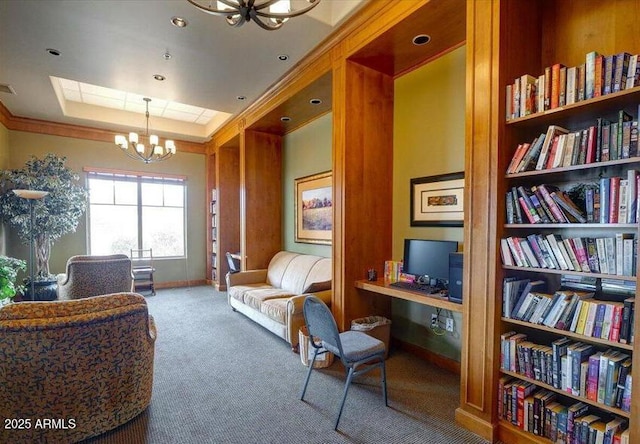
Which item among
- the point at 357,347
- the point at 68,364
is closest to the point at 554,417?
the point at 357,347

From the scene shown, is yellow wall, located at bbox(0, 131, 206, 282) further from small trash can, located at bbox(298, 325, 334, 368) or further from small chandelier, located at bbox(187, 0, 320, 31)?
small chandelier, located at bbox(187, 0, 320, 31)

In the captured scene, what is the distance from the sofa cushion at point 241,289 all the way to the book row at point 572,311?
3.47m

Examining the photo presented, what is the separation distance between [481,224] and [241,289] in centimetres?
358

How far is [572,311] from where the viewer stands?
1755mm

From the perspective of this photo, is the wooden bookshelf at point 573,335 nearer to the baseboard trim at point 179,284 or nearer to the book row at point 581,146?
the book row at point 581,146

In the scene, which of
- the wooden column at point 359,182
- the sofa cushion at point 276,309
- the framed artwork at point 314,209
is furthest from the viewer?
the framed artwork at point 314,209

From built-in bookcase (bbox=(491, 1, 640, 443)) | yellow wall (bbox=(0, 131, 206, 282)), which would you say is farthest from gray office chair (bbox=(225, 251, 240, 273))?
built-in bookcase (bbox=(491, 1, 640, 443))

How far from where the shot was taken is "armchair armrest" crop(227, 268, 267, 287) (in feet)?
16.3

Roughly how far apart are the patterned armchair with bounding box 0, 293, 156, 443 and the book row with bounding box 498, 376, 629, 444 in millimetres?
2477

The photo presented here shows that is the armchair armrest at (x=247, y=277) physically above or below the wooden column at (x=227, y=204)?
below

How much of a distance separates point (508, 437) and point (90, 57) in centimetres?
502

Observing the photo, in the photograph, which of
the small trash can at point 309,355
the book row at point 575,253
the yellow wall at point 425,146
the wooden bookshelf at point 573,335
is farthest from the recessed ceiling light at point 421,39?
the small trash can at point 309,355

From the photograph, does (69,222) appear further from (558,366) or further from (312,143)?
(558,366)

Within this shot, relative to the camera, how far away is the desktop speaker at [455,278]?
2.31 metres
